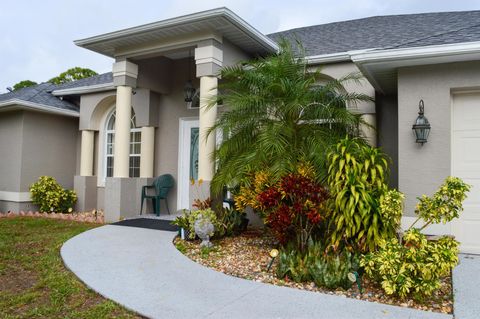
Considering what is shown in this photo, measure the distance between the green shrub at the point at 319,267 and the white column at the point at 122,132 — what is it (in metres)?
5.33

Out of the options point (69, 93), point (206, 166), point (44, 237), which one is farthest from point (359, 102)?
point (69, 93)

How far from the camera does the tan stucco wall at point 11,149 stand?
11.5 metres

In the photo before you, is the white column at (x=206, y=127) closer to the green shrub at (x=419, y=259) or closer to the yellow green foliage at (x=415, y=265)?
the green shrub at (x=419, y=259)

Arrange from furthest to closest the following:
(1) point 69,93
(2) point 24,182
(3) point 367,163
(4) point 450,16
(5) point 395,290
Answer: (1) point 69,93, (2) point 24,182, (4) point 450,16, (3) point 367,163, (5) point 395,290

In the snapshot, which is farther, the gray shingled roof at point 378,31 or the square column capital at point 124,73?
the square column capital at point 124,73

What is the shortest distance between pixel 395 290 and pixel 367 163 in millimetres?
1794

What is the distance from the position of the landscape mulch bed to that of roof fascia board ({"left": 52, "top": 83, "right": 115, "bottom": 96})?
621 centimetres

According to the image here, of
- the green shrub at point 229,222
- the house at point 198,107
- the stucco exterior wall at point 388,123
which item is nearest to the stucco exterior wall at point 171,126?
the house at point 198,107

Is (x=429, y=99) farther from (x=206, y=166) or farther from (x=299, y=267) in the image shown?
(x=206, y=166)

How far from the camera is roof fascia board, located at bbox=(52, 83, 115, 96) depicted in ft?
37.0

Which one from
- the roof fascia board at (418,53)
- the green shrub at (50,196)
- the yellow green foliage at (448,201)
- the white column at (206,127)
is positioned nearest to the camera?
the yellow green foliage at (448,201)

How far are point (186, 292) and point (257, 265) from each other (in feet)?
4.72

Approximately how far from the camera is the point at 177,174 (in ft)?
34.0

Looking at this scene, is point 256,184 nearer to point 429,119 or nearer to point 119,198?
point 429,119
